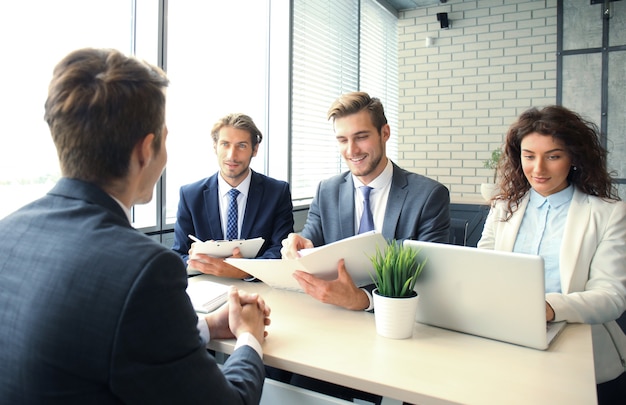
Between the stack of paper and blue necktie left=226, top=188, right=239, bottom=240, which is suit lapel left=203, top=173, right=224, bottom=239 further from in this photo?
the stack of paper

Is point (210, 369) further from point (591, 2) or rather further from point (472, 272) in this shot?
point (591, 2)

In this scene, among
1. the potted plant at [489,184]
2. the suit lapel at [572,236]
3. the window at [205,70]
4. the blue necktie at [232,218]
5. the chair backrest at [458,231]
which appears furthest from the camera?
the potted plant at [489,184]

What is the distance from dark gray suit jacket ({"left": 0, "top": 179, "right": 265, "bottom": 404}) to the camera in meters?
0.80

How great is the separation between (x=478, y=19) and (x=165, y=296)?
18.6 feet

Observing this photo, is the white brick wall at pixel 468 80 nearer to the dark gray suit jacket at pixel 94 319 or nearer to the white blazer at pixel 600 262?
the white blazer at pixel 600 262

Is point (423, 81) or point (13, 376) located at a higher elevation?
point (423, 81)

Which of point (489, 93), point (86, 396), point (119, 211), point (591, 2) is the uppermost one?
point (591, 2)

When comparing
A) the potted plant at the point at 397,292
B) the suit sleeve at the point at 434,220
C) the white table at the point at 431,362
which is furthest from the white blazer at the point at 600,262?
the potted plant at the point at 397,292

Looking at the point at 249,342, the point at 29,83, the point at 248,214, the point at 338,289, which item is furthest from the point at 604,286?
the point at 29,83

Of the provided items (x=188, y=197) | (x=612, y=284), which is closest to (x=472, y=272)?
(x=612, y=284)

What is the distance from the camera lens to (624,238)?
1.72m

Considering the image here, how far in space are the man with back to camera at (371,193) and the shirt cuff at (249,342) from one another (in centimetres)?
106

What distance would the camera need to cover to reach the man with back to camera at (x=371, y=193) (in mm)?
2127

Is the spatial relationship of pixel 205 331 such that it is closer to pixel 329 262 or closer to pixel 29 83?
pixel 329 262
